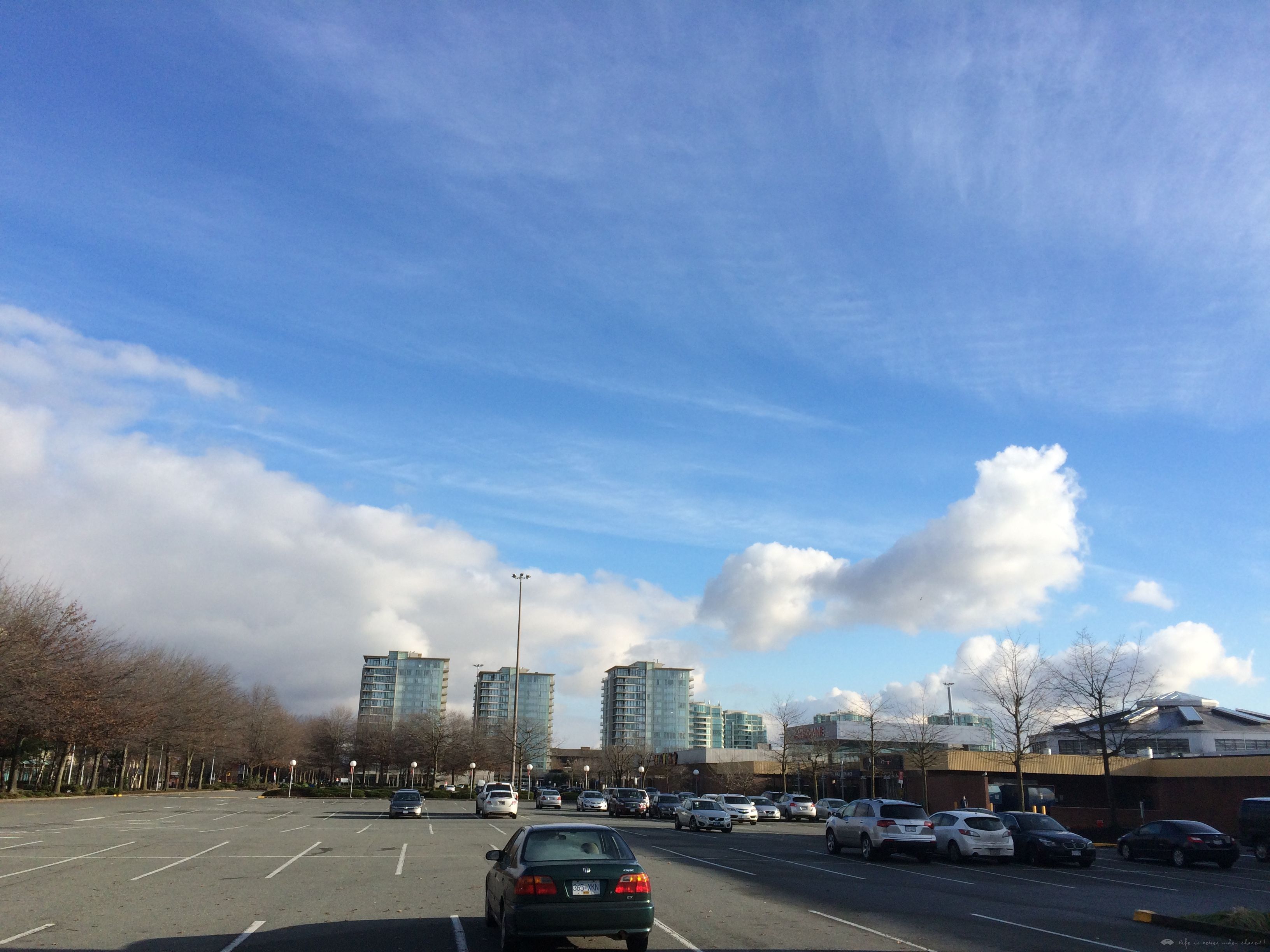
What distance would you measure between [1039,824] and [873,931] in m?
17.6

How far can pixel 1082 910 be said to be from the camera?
15.2m

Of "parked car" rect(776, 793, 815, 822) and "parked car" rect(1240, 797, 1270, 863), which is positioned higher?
Answer: "parked car" rect(1240, 797, 1270, 863)

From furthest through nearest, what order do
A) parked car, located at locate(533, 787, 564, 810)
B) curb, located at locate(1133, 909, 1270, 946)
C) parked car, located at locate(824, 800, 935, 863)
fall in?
parked car, located at locate(533, 787, 564, 810) < parked car, located at locate(824, 800, 935, 863) < curb, located at locate(1133, 909, 1270, 946)

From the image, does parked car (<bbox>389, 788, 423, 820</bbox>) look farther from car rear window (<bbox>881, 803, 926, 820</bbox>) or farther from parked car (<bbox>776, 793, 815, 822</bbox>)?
car rear window (<bbox>881, 803, 926, 820</bbox>)

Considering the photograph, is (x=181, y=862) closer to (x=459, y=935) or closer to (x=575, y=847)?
(x=459, y=935)

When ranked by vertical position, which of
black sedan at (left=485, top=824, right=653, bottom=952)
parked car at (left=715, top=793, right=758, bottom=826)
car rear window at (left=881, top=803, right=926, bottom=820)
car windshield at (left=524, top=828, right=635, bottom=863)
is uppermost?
car windshield at (left=524, top=828, right=635, bottom=863)

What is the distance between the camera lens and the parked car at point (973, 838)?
82.7ft

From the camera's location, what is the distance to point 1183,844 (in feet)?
86.0

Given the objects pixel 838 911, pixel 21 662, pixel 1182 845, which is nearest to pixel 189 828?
pixel 21 662

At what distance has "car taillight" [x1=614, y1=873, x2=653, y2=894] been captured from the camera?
9.62 meters

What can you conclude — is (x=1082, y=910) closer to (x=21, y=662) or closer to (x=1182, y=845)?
(x=1182, y=845)

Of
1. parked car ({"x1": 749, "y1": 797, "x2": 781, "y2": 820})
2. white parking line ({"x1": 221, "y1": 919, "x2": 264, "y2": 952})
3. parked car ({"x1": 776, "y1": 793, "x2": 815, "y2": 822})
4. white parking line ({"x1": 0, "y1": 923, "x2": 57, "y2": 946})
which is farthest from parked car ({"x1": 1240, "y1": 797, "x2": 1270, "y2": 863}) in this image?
white parking line ({"x1": 0, "y1": 923, "x2": 57, "y2": 946})

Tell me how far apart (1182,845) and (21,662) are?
49.4m

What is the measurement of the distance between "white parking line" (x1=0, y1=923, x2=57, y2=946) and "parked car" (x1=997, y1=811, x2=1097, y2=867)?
2375cm
